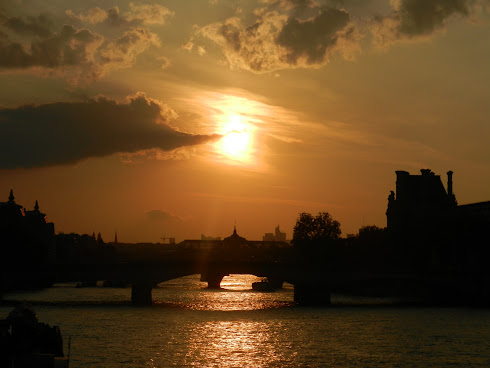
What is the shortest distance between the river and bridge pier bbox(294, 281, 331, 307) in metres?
6.11

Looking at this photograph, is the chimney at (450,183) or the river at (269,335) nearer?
the river at (269,335)

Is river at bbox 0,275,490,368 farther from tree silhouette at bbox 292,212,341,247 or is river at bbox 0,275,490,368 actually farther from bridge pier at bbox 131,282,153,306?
tree silhouette at bbox 292,212,341,247

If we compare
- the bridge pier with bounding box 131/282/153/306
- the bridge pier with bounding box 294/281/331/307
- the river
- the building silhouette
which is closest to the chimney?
the building silhouette

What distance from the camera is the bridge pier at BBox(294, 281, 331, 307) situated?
105562 millimetres

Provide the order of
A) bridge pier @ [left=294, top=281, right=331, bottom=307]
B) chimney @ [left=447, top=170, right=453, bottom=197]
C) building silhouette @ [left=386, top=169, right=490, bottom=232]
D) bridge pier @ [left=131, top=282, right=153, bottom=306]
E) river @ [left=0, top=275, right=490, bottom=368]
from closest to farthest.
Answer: river @ [left=0, top=275, right=490, bottom=368]
bridge pier @ [left=131, top=282, right=153, bottom=306]
bridge pier @ [left=294, top=281, right=331, bottom=307]
building silhouette @ [left=386, top=169, right=490, bottom=232]
chimney @ [left=447, top=170, right=453, bottom=197]

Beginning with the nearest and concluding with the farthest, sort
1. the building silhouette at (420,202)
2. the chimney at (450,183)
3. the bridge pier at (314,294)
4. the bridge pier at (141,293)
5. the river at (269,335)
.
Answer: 1. the river at (269,335)
2. the bridge pier at (141,293)
3. the bridge pier at (314,294)
4. the building silhouette at (420,202)
5. the chimney at (450,183)

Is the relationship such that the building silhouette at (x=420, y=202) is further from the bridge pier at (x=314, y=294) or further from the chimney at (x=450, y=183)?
the bridge pier at (x=314, y=294)

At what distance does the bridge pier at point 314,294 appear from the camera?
10556 centimetres

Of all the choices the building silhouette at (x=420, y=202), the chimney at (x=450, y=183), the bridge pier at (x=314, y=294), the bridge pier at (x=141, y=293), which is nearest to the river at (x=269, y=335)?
the bridge pier at (x=141, y=293)

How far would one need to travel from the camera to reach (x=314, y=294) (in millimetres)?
106438

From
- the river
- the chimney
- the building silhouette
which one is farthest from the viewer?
the chimney

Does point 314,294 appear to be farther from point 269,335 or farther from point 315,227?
point 315,227

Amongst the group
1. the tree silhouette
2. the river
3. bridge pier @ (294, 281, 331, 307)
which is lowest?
the river

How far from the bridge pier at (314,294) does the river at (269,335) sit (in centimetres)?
611
